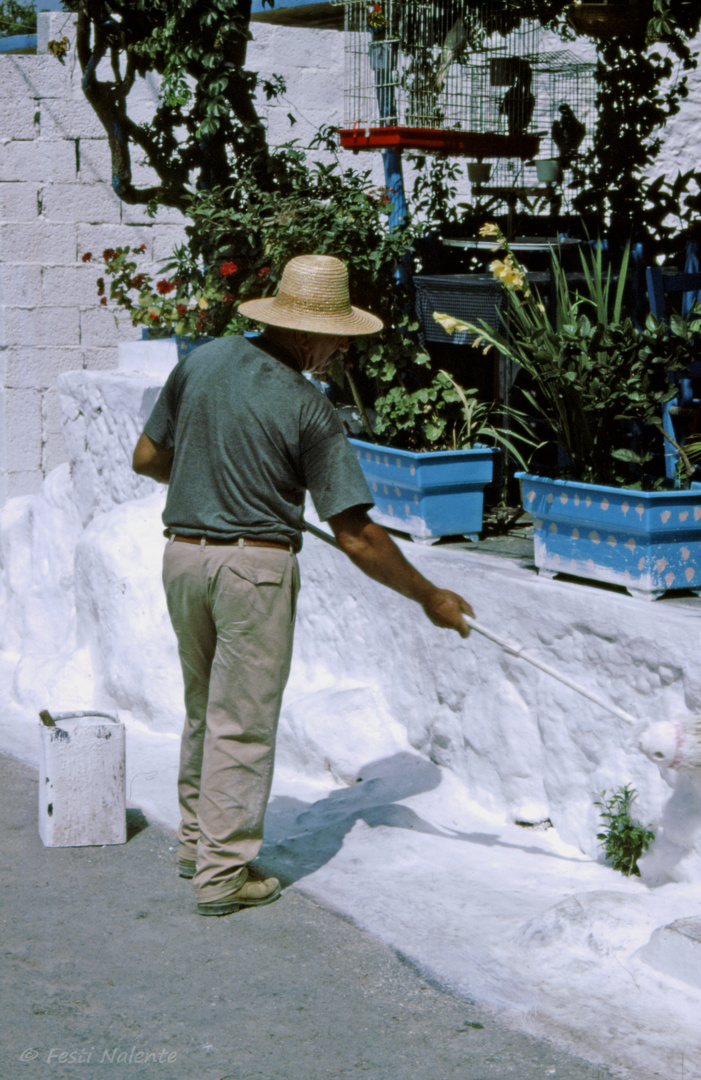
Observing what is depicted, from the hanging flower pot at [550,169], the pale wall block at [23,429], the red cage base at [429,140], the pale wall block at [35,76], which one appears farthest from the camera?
the pale wall block at [23,429]

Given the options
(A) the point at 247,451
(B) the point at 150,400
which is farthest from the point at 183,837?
(B) the point at 150,400

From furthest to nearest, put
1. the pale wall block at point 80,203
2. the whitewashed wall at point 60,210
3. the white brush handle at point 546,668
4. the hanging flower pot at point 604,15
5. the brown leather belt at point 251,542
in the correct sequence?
the pale wall block at point 80,203 → the whitewashed wall at point 60,210 → the hanging flower pot at point 604,15 → the white brush handle at point 546,668 → the brown leather belt at point 251,542

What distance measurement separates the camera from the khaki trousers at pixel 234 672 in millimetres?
3744

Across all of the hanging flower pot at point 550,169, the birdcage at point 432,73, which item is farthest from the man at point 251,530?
the hanging flower pot at point 550,169

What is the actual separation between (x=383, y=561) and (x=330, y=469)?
30 centimetres

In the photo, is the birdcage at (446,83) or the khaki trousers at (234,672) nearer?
the khaki trousers at (234,672)

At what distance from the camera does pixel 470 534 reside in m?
5.39

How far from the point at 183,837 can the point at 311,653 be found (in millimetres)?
1643

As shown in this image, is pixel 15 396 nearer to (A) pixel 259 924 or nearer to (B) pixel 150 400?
(B) pixel 150 400

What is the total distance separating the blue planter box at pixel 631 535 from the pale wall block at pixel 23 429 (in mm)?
5218

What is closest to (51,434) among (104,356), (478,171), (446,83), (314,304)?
(104,356)

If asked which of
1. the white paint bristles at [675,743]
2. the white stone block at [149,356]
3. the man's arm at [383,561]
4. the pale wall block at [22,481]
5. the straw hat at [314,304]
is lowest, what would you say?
the pale wall block at [22,481]

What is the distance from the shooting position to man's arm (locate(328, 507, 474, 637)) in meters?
3.71

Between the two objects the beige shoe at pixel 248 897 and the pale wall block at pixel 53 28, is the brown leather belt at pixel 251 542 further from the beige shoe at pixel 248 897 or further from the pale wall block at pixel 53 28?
the pale wall block at pixel 53 28
